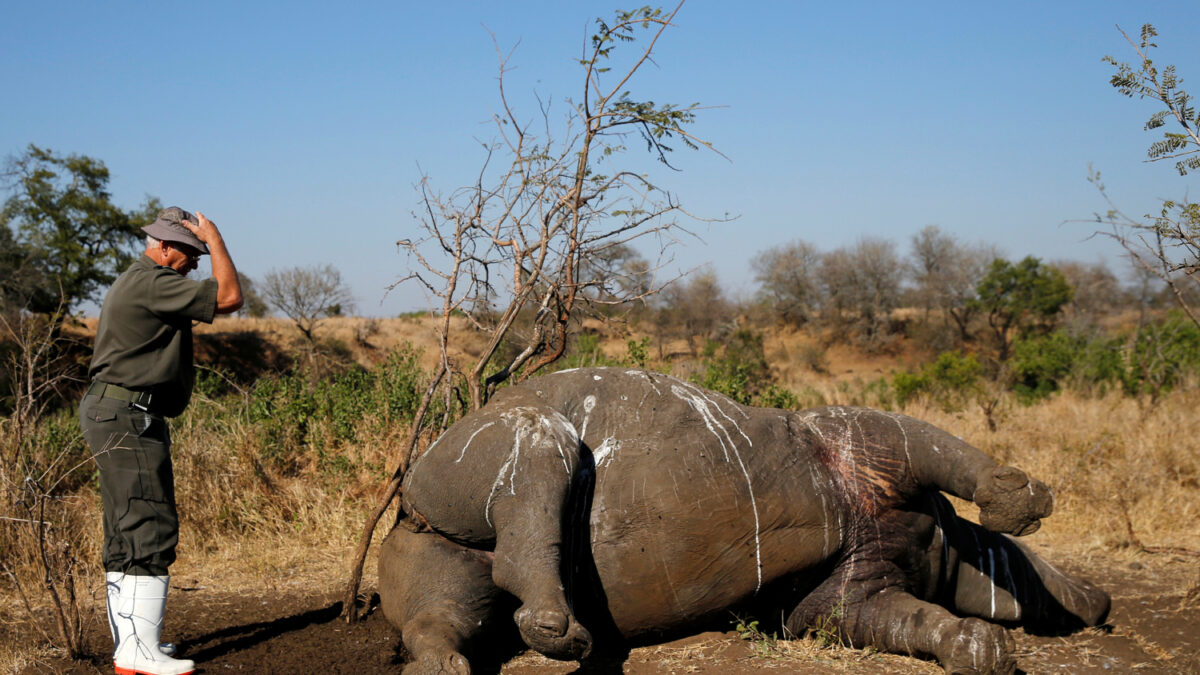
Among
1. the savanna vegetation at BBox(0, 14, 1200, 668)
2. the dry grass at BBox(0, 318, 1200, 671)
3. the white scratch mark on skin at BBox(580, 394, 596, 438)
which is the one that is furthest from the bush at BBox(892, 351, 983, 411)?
the white scratch mark on skin at BBox(580, 394, 596, 438)

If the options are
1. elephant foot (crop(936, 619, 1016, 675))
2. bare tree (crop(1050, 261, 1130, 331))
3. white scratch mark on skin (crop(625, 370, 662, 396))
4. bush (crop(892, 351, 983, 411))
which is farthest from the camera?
bare tree (crop(1050, 261, 1130, 331))

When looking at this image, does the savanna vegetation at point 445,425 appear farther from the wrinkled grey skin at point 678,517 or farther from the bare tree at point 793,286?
the bare tree at point 793,286

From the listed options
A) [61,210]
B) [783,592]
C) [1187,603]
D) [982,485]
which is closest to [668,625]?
[783,592]

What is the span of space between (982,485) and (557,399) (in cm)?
177

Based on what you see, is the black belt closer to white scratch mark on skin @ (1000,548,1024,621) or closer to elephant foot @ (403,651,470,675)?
elephant foot @ (403,651,470,675)

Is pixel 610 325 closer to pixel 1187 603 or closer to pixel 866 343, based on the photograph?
pixel 1187 603

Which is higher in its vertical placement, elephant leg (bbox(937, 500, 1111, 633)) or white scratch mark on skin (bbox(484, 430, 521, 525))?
white scratch mark on skin (bbox(484, 430, 521, 525))

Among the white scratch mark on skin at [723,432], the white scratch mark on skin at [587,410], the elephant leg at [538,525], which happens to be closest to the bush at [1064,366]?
the white scratch mark on skin at [723,432]

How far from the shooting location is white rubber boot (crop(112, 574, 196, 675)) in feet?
10.8

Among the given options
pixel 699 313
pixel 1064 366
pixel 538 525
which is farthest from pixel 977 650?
pixel 699 313

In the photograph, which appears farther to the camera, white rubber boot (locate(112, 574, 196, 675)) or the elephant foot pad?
white rubber boot (locate(112, 574, 196, 675))

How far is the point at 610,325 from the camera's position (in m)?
4.95

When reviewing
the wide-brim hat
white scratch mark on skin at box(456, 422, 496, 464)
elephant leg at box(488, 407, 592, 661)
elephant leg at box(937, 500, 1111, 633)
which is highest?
the wide-brim hat

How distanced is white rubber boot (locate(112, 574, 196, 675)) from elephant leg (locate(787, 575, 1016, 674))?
8.60 feet
